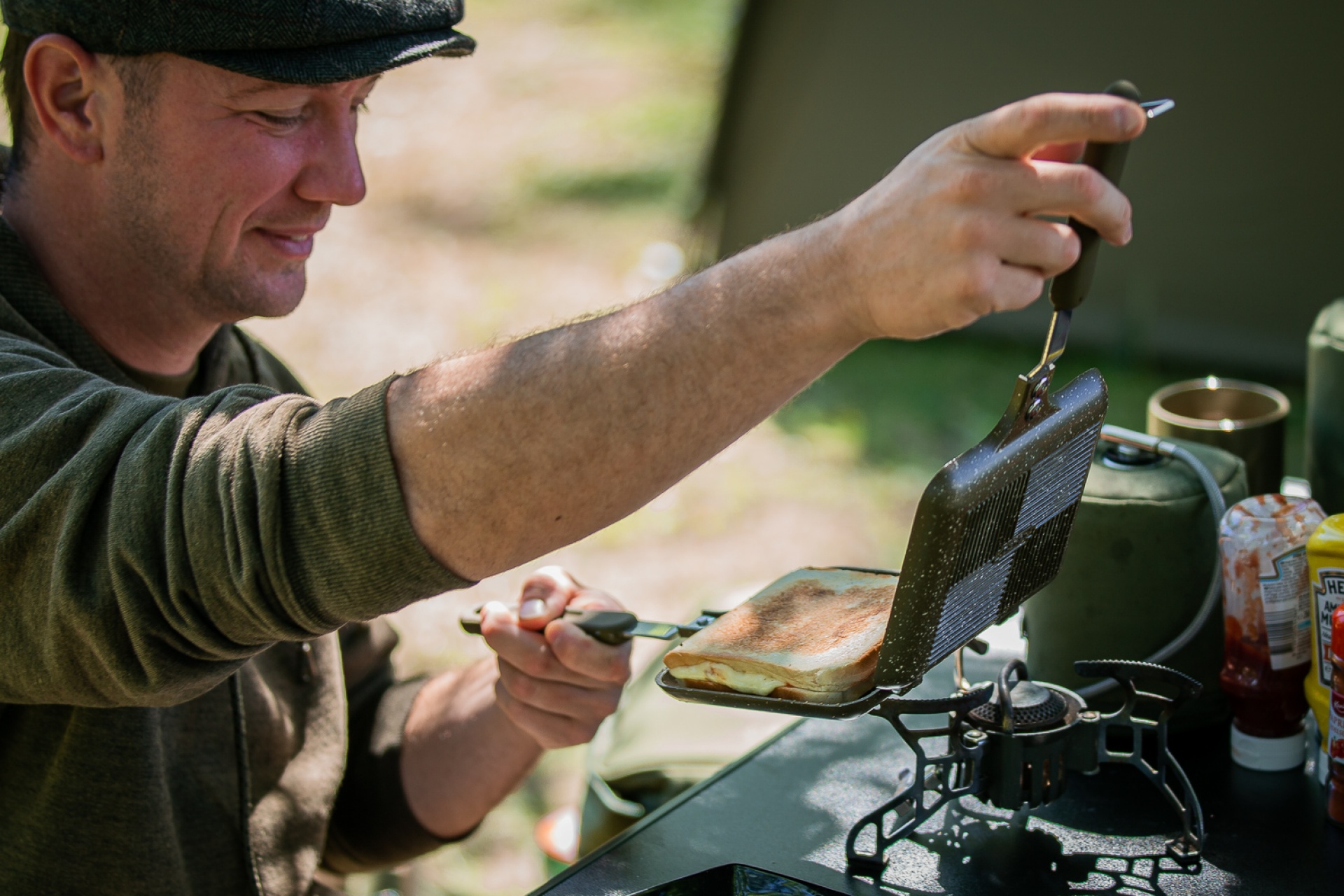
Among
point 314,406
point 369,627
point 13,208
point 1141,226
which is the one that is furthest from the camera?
point 1141,226

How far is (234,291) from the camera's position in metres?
1.69

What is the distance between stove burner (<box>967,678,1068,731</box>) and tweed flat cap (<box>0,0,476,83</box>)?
1.00m

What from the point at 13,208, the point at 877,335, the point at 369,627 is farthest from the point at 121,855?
the point at 877,335

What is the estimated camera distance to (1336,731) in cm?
133

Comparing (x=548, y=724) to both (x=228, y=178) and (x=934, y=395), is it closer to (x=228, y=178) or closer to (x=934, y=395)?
(x=228, y=178)

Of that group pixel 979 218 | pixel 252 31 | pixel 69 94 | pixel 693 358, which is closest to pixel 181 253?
pixel 69 94

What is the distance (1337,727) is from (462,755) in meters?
1.24

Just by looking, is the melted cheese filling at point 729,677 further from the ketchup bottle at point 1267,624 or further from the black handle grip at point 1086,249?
the ketchup bottle at point 1267,624

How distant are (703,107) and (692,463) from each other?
683 centimetres

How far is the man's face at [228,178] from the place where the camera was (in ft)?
5.02

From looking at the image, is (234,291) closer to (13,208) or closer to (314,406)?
(13,208)

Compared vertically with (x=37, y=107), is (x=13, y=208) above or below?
below

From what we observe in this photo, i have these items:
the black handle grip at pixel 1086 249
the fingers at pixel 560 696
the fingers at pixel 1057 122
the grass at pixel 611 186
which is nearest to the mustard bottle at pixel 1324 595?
the black handle grip at pixel 1086 249

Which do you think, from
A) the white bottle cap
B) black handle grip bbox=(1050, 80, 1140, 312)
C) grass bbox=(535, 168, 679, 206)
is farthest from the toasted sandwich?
grass bbox=(535, 168, 679, 206)
